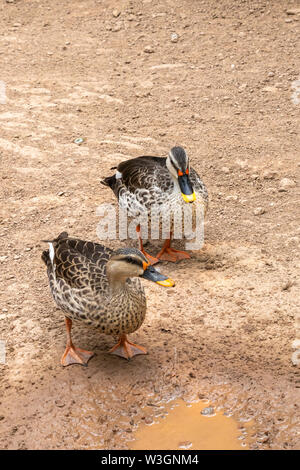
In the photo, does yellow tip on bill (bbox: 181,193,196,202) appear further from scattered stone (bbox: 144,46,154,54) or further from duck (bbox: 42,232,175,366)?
scattered stone (bbox: 144,46,154,54)

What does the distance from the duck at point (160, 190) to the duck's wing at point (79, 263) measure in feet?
3.55

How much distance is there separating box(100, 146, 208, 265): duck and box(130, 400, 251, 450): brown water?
2012 mm

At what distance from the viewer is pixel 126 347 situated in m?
5.09

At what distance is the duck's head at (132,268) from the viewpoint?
457cm

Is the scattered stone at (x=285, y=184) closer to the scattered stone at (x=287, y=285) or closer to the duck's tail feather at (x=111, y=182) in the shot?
the scattered stone at (x=287, y=285)

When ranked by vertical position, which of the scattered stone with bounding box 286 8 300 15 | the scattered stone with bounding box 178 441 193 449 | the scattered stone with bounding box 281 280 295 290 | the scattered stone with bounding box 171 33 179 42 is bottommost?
the scattered stone with bounding box 178 441 193 449

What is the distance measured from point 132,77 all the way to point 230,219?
3.75m

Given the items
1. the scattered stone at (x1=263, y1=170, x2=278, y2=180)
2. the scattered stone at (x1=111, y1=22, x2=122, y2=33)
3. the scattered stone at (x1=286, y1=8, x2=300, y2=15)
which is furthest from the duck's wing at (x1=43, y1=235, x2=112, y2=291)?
the scattered stone at (x1=286, y1=8, x2=300, y2=15)

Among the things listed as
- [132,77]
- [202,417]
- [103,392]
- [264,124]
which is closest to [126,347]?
[103,392]

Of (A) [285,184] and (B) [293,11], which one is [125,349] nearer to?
(A) [285,184]

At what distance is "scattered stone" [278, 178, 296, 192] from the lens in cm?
718

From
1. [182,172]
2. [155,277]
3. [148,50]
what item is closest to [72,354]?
[155,277]

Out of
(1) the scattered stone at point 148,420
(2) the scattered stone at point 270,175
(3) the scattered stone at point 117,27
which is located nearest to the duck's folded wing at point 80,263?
(1) the scattered stone at point 148,420
